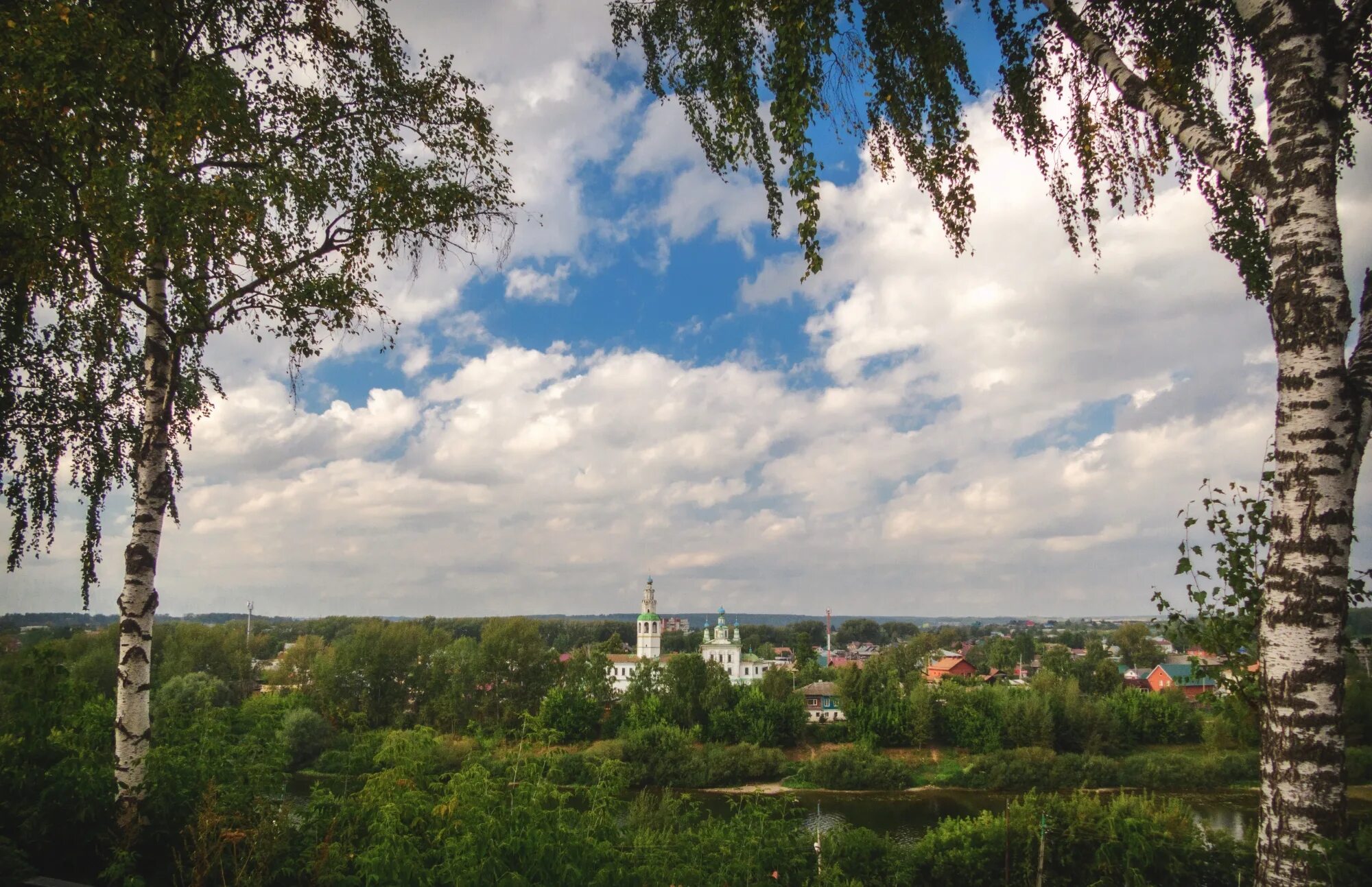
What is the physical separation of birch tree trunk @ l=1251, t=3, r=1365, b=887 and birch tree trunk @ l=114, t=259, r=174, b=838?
17.4 ft

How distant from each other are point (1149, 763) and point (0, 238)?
117 feet

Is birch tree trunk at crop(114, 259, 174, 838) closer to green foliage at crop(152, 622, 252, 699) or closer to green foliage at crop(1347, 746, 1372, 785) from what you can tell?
green foliage at crop(1347, 746, 1372, 785)

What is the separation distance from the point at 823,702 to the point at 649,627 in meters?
24.6

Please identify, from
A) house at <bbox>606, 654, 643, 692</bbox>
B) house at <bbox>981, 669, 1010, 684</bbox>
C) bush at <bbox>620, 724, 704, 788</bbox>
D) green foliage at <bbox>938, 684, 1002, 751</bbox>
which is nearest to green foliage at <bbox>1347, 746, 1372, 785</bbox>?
green foliage at <bbox>938, 684, 1002, 751</bbox>

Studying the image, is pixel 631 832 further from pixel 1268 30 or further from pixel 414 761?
pixel 1268 30

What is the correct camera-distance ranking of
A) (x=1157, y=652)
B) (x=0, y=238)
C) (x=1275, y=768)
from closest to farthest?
(x=1275, y=768)
(x=0, y=238)
(x=1157, y=652)

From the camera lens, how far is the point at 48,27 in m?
3.73

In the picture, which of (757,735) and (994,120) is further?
(757,735)

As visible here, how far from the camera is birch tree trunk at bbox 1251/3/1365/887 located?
2656 millimetres

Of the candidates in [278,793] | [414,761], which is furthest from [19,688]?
[414,761]

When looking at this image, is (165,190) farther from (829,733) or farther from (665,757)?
(829,733)

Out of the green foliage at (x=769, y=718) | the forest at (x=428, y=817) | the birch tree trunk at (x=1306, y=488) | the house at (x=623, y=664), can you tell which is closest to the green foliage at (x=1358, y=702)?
the forest at (x=428, y=817)

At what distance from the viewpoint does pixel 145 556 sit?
457 centimetres

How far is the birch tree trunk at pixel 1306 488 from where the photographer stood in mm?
2656
